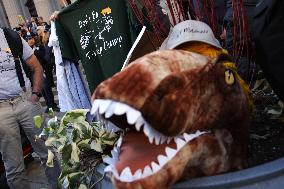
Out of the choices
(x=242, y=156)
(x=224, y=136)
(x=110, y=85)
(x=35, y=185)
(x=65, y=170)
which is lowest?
(x=35, y=185)

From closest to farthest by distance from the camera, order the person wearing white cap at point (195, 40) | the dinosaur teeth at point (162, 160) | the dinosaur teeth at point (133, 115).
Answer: the dinosaur teeth at point (133, 115) < the dinosaur teeth at point (162, 160) < the person wearing white cap at point (195, 40)

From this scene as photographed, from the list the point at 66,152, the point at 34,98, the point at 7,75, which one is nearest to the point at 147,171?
the point at 66,152

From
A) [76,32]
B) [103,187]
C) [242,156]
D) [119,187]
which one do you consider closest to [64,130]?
[103,187]

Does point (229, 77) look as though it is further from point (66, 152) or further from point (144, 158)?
point (66, 152)

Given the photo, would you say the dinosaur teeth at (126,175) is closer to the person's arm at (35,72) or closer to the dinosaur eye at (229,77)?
the dinosaur eye at (229,77)

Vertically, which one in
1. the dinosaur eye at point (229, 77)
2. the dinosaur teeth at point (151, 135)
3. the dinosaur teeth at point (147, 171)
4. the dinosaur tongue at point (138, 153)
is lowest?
the dinosaur teeth at point (147, 171)

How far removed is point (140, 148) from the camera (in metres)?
1.28

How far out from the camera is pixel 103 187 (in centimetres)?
156

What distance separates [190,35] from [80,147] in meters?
0.69

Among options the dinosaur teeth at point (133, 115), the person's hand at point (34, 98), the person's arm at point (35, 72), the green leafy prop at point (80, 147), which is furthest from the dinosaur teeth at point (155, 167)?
the person's arm at point (35, 72)

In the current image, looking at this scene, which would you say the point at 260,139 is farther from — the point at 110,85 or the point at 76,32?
the point at 76,32

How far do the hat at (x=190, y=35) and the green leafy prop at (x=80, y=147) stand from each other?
492 millimetres

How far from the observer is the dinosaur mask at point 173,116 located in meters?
1.13

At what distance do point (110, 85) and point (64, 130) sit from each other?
81 centimetres
